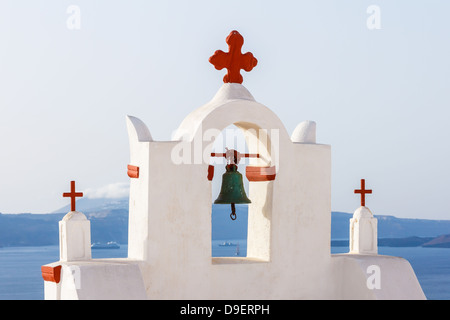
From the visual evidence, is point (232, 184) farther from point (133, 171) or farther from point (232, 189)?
point (133, 171)

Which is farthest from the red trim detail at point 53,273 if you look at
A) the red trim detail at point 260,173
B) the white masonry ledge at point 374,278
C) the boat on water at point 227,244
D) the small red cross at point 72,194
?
the boat on water at point 227,244

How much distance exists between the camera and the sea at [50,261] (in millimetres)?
70750

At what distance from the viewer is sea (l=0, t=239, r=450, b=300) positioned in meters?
70.8

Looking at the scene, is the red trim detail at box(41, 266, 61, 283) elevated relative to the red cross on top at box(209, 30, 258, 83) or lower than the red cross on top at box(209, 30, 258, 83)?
lower

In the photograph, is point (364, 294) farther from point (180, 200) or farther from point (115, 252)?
point (115, 252)

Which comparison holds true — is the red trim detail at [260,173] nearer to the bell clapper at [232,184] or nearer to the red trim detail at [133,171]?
the bell clapper at [232,184]

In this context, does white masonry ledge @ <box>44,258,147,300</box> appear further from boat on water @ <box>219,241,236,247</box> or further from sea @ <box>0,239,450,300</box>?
boat on water @ <box>219,241,236,247</box>

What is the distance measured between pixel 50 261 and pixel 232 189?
79.1 m

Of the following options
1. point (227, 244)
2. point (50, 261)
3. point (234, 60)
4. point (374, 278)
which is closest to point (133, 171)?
point (234, 60)

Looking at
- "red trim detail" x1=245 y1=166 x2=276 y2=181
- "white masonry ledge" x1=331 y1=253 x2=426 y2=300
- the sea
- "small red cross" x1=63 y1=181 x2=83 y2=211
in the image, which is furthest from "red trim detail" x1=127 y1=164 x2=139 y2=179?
the sea

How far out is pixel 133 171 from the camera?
1120 cm

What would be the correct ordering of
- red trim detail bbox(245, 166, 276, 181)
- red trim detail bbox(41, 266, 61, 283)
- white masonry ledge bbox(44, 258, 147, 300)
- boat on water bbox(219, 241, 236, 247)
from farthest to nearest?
boat on water bbox(219, 241, 236, 247) → red trim detail bbox(245, 166, 276, 181) → red trim detail bbox(41, 266, 61, 283) → white masonry ledge bbox(44, 258, 147, 300)

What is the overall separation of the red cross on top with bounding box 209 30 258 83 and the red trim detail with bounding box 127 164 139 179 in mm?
1795

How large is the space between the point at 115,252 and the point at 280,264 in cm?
7892
